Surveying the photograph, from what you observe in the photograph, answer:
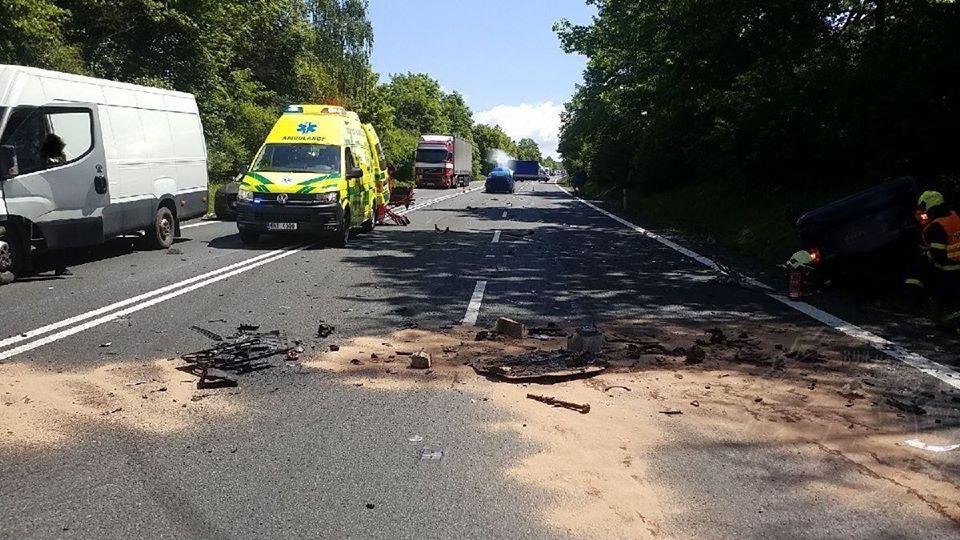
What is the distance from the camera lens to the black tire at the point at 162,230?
13742 millimetres

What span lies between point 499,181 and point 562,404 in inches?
1708

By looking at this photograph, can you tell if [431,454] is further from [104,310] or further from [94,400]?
[104,310]

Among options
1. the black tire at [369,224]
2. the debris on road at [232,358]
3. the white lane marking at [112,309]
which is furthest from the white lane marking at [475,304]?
the black tire at [369,224]

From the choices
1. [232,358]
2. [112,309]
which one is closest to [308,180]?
[112,309]

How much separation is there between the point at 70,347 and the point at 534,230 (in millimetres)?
13860

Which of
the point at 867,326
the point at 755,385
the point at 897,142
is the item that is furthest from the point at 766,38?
the point at 755,385

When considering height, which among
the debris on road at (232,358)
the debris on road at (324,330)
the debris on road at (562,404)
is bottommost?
the debris on road at (562,404)

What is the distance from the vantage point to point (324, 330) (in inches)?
281

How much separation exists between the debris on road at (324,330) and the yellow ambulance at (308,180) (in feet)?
23.2

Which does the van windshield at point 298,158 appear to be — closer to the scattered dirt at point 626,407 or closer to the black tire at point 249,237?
the black tire at point 249,237

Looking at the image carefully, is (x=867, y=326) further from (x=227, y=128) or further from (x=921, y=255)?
(x=227, y=128)

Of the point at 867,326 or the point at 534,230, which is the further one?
the point at 534,230

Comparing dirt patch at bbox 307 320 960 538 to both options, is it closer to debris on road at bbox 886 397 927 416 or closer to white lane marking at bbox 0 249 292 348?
A: debris on road at bbox 886 397 927 416

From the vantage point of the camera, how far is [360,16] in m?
60.8
